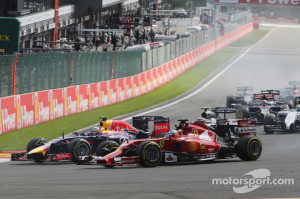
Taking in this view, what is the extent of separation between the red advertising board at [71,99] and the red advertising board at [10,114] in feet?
13.5

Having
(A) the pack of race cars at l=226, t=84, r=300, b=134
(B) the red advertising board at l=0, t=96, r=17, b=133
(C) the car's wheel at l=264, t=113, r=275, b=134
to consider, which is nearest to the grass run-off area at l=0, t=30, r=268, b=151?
(B) the red advertising board at l=0, t=96, r=17, b=133

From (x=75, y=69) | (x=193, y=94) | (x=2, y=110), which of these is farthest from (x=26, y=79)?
(x=193, y=94)

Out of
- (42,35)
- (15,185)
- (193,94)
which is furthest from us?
(42,35)

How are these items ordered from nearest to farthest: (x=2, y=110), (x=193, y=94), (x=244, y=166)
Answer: (x=244, y=166)
(x=2, y=110)
(x=193, y=94)

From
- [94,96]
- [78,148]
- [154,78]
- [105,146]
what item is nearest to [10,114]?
[78,148]

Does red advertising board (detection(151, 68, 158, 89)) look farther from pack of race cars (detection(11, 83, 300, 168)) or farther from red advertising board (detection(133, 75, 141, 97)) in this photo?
pack of race cars (detection(11, 83, 300, 168))

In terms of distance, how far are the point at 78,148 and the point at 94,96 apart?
14107 mm

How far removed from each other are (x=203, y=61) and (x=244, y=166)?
140ft

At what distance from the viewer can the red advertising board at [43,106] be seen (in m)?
23.5

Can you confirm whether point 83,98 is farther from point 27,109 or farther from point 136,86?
point 136,86

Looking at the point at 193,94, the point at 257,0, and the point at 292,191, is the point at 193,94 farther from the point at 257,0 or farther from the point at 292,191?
the point at 257,0

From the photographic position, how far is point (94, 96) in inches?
1134

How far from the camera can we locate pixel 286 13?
435 ft

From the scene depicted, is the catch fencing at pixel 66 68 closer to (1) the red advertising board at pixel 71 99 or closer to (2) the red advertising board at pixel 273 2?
(1) the red advertising board at pixel 71 99
